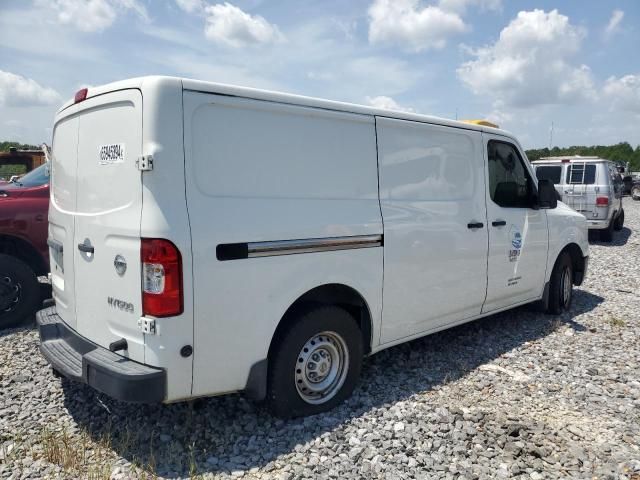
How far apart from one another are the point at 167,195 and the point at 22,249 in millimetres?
3905

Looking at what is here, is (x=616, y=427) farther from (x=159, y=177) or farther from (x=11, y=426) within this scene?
(x=11, y=426)

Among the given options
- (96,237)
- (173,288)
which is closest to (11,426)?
(96,237)

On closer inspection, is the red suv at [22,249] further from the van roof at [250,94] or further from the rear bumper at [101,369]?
the van roof at [250,94]

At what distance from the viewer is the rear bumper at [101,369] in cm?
272

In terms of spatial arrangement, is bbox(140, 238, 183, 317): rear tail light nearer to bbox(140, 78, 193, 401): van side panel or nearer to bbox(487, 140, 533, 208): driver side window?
bbox(140, 78, 193, 401): van side panel

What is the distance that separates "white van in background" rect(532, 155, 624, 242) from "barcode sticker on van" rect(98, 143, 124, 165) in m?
11.3

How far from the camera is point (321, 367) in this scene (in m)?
3.61

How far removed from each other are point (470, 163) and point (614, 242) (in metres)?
10.2

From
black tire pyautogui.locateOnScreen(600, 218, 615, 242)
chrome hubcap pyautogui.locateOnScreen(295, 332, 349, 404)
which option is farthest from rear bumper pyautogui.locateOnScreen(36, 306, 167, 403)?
black tire pyautogui.locateOnScreen(600, 218, 615, 242)

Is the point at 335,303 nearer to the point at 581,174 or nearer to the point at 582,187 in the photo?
the point at 582,187

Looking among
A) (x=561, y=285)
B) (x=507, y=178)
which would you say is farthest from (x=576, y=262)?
(x=507, y=178)

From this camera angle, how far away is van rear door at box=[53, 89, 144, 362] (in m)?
2.82

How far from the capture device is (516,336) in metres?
5.38

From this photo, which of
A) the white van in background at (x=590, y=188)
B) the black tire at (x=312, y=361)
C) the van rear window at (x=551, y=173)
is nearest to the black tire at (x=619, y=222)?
the white van in background at (x=590, y=188)
